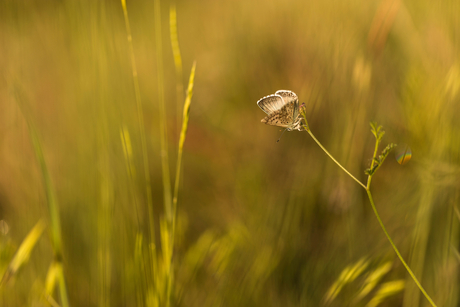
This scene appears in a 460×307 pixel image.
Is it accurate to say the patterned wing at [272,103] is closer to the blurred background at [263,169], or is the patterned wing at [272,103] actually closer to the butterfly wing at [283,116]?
the butterfly wing at [283,116]

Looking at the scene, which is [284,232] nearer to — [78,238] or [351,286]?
[351,286]

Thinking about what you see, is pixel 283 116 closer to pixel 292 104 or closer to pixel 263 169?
pixel 292 104

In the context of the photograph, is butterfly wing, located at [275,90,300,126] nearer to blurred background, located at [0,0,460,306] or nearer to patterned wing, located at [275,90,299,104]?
patterned wing, located at [275,90,299,104]

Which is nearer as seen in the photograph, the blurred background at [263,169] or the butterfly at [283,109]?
the butterfly at [283,109]

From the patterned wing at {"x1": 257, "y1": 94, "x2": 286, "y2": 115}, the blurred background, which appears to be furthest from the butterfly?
the blurred background

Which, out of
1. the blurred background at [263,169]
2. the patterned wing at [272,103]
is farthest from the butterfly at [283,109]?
the blurred background at [263,169]

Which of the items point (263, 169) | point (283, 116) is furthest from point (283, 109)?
point (263, 169)

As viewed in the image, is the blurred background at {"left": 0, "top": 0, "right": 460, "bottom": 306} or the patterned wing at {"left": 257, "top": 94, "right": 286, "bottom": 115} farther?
the blurred background at {"left": 0, "top": 0, "right": 460, "bottom": 306}
